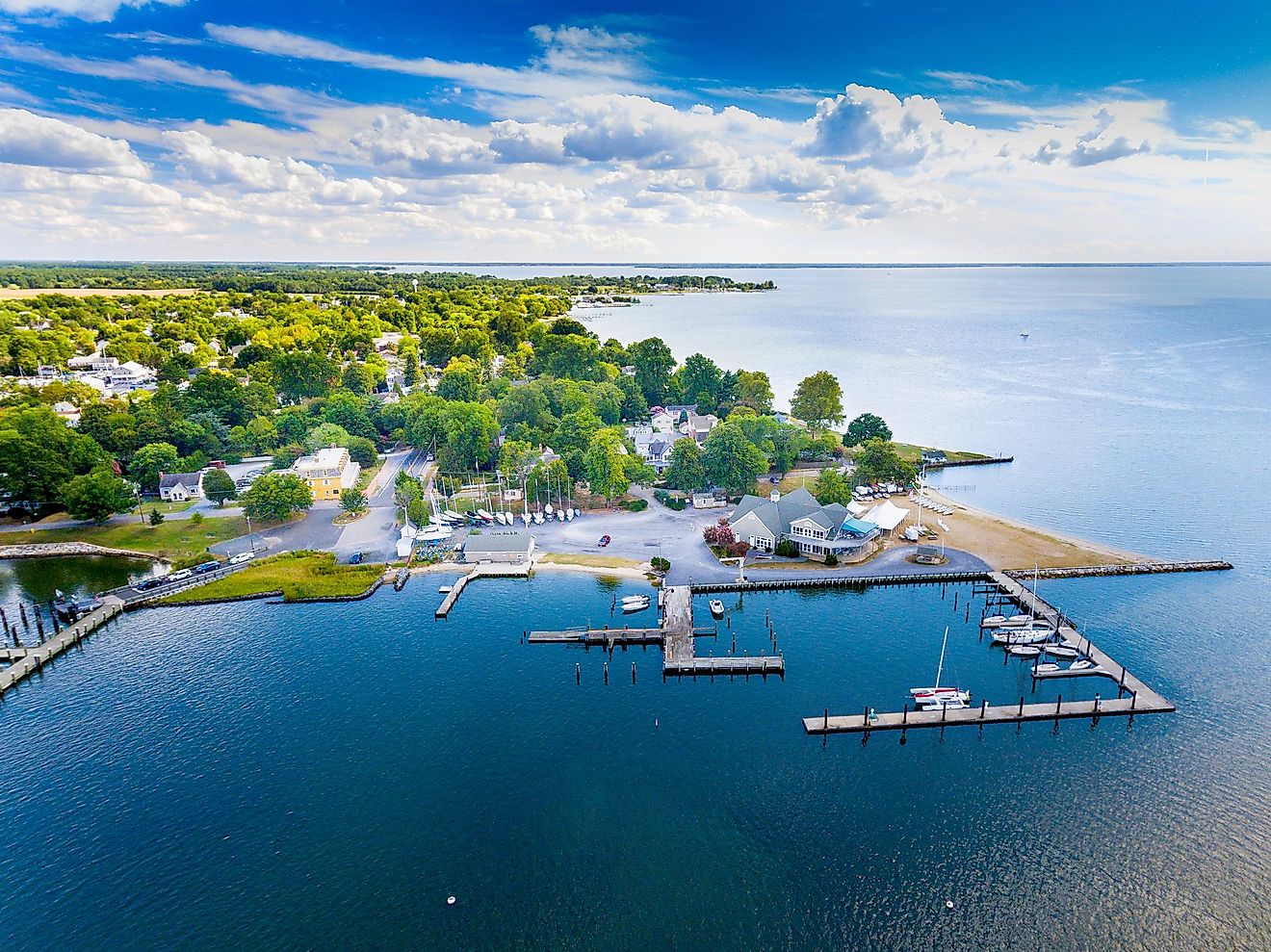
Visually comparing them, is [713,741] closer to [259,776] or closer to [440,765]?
[440,765]

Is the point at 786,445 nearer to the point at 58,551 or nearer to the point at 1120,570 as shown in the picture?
the point at 1120,570

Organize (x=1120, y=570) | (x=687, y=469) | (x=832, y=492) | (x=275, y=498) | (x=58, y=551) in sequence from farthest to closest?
1. (x=687, y=469)
2. (x=275, y=498)
3. (x=832, y=492)
4. (x=58, y=551)
5. (x=1120, y=570)

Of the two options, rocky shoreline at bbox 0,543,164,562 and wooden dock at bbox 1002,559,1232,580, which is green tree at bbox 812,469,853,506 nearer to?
wooden dock at bbox 1002,559,1232,580

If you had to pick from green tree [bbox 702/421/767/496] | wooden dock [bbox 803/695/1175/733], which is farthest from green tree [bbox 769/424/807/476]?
wooden dock [bbox 803/695/1175/733]

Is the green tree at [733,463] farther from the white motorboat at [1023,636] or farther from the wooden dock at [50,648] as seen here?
the wooden dock at [50,648]

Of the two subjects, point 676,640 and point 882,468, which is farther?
point 882,468

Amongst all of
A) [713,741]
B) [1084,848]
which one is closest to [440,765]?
[713,741]

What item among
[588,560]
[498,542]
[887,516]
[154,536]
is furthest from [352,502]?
[887,516]
